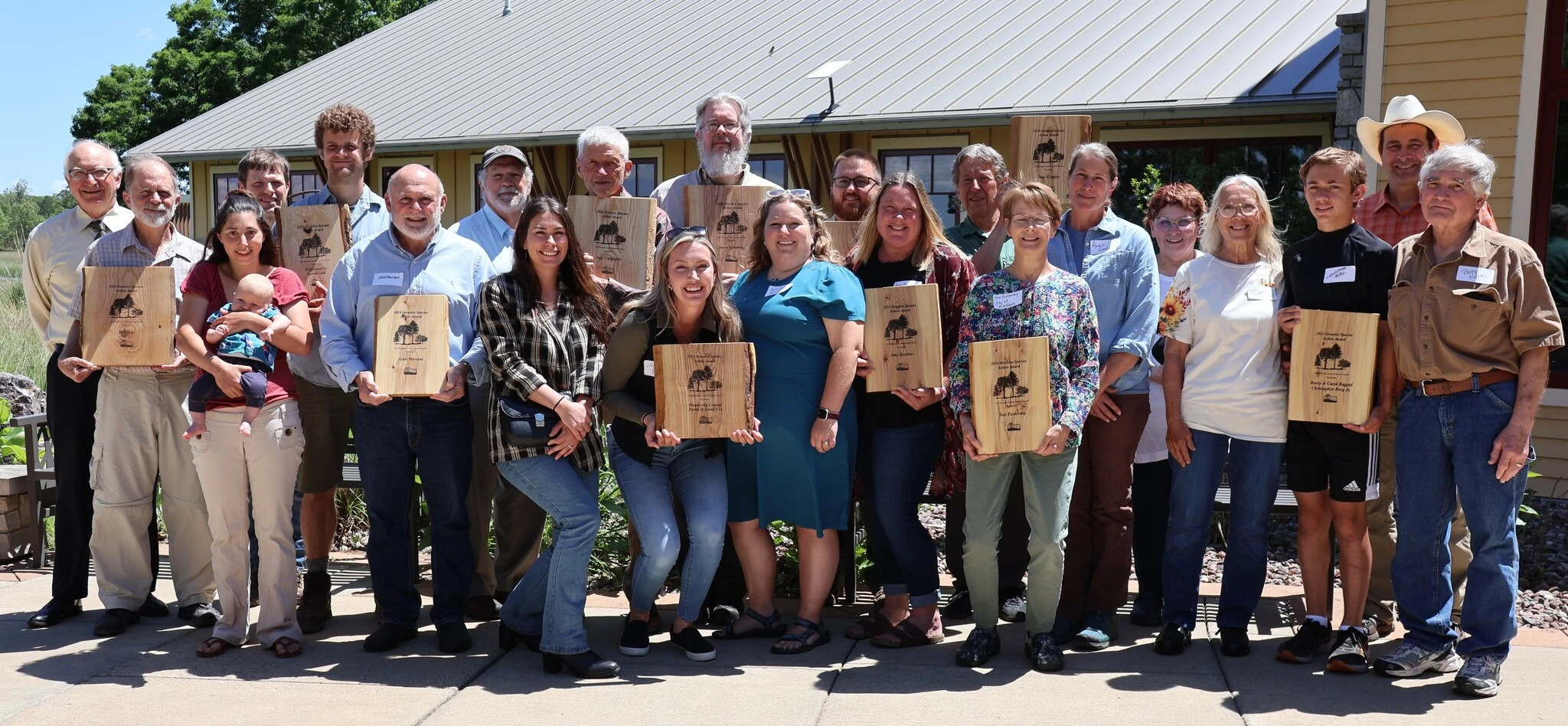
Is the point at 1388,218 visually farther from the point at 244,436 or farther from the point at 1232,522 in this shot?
the point at 244,436

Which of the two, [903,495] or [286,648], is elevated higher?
[903,495]

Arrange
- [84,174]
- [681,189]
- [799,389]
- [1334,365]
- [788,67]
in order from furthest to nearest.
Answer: [788,67]
[681,189]
[84,174]
[799,389]
[1334,365]

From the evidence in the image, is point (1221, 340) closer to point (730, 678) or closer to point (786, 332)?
point (786, 332)

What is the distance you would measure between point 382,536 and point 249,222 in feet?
4.66

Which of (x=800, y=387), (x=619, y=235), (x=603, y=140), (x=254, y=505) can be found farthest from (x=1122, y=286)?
(x=254, y=505)

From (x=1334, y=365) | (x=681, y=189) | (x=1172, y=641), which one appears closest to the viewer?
(x=1334, y=365)

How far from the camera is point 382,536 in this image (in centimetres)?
512

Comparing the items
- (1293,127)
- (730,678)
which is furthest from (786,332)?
(1293,127)

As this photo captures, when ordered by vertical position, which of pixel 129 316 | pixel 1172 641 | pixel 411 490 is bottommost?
pixel 1172 641

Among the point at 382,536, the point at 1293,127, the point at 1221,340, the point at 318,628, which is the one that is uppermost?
the point at 1293,127

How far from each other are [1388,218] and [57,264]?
6.10 meters

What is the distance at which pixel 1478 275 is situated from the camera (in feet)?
14.3

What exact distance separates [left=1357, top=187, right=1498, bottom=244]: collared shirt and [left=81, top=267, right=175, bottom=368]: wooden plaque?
5.17 metres

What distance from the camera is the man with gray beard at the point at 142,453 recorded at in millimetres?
5422
